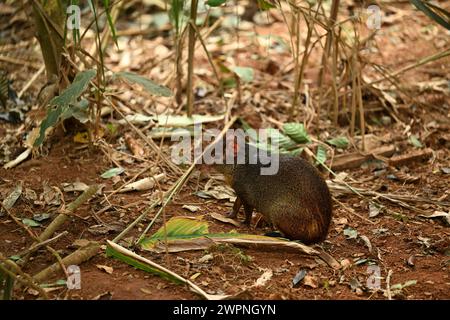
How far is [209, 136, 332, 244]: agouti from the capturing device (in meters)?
3.92

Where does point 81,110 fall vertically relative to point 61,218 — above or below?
above

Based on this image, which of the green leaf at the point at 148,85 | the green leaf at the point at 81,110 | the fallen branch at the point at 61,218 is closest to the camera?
the fallen branch at the point at 61,218

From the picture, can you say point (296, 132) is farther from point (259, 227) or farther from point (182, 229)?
point (182, 229)

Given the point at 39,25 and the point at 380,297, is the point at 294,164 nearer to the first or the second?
the point at 380,297

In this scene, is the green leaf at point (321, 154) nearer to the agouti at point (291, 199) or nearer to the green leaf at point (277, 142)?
the green leaf at point (277, 142)

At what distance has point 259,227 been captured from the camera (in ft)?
14.7

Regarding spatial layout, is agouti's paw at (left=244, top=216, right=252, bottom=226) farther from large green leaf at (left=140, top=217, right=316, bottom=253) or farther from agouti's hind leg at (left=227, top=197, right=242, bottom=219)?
large green leaf at (left=140, top=217, right=316, bottom=253)

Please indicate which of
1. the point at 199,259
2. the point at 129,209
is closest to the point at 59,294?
the point at 199,259

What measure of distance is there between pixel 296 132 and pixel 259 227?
967 mm

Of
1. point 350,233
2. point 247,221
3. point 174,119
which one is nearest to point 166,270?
point 247,221

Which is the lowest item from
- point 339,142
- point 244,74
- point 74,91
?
point 339,142

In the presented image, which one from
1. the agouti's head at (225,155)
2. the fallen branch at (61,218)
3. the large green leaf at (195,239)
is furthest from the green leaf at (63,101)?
the agouti's head at (225,155)

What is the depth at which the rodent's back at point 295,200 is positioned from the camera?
12.8 ft
